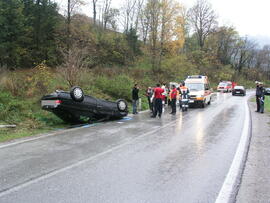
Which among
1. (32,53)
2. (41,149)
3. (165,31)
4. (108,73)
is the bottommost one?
(41,149)

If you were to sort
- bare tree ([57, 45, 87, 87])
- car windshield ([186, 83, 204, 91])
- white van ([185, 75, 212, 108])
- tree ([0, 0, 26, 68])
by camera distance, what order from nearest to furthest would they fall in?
bare tree ([57, 45, 87, 87]) < white van ([185, 75, 212, 108]) < car windshield ([186, 83, 204, 91]) < tree ([0, 0, 26, 68])

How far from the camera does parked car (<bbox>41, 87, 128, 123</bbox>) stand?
1069 centimetres

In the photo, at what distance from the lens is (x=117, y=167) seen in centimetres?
577

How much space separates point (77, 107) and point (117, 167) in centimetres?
599

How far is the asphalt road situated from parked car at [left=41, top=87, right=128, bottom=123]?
1559 mm

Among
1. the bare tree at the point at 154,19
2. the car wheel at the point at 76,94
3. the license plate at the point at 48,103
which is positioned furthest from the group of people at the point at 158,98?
the bare tree at the point at 154,19

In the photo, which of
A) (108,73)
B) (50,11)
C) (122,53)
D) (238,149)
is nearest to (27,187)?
(238,149)

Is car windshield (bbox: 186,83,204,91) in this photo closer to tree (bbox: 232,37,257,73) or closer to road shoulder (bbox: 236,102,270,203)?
road shoulder (bbox: 236,102,270,203)

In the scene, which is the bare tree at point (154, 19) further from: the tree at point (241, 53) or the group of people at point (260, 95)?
the tree at point (241, 53)

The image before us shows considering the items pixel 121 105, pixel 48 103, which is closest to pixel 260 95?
pixel 121 105

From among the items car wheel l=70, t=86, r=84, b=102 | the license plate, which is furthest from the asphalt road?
car wheel l=70, t=86, r=84, b=102

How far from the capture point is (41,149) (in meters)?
7.36

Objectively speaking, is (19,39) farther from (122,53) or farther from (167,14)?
(167,14)

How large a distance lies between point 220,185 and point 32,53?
86.6 feet
